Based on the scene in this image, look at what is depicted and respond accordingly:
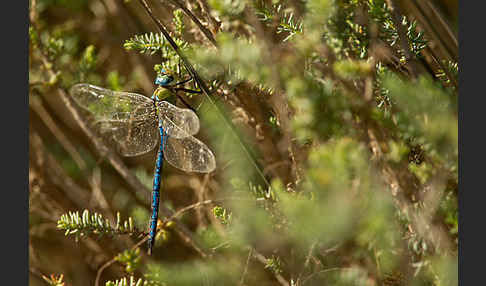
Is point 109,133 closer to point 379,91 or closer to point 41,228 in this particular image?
point 41,228

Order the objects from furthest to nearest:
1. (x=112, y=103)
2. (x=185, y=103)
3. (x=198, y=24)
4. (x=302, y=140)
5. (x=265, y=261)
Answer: (x=112, y=103) < (x=185, y=103) < (x=265, y=261) < (x=198, y=24) < (x=302, y=140)

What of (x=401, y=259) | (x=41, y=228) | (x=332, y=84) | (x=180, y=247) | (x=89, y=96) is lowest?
(x=180, y=247)

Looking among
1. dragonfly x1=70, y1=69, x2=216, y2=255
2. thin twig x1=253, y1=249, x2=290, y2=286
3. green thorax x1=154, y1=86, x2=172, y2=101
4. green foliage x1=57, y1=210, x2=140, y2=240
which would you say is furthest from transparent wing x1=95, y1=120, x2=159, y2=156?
thin twig x1=253, y1=249, x2=290, y2=286

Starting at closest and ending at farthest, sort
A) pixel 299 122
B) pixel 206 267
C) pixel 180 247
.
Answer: pixel 299 122
pixel 206 267
pixel 180 247

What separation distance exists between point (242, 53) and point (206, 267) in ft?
2.29

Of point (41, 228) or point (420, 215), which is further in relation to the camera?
point (41, 228)

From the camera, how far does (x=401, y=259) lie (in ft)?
2.69

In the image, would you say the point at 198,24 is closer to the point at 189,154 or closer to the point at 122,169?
the point at 189,154

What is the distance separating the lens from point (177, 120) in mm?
1274

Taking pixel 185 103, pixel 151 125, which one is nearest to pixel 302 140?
pixel 185 103

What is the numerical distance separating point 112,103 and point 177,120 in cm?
23

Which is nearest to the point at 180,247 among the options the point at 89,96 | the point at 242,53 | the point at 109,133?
the point at 109,133

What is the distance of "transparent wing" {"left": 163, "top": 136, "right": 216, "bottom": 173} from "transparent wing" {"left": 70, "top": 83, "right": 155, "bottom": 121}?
116 mm

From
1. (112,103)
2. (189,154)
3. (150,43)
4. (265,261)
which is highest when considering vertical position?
(150,43)
